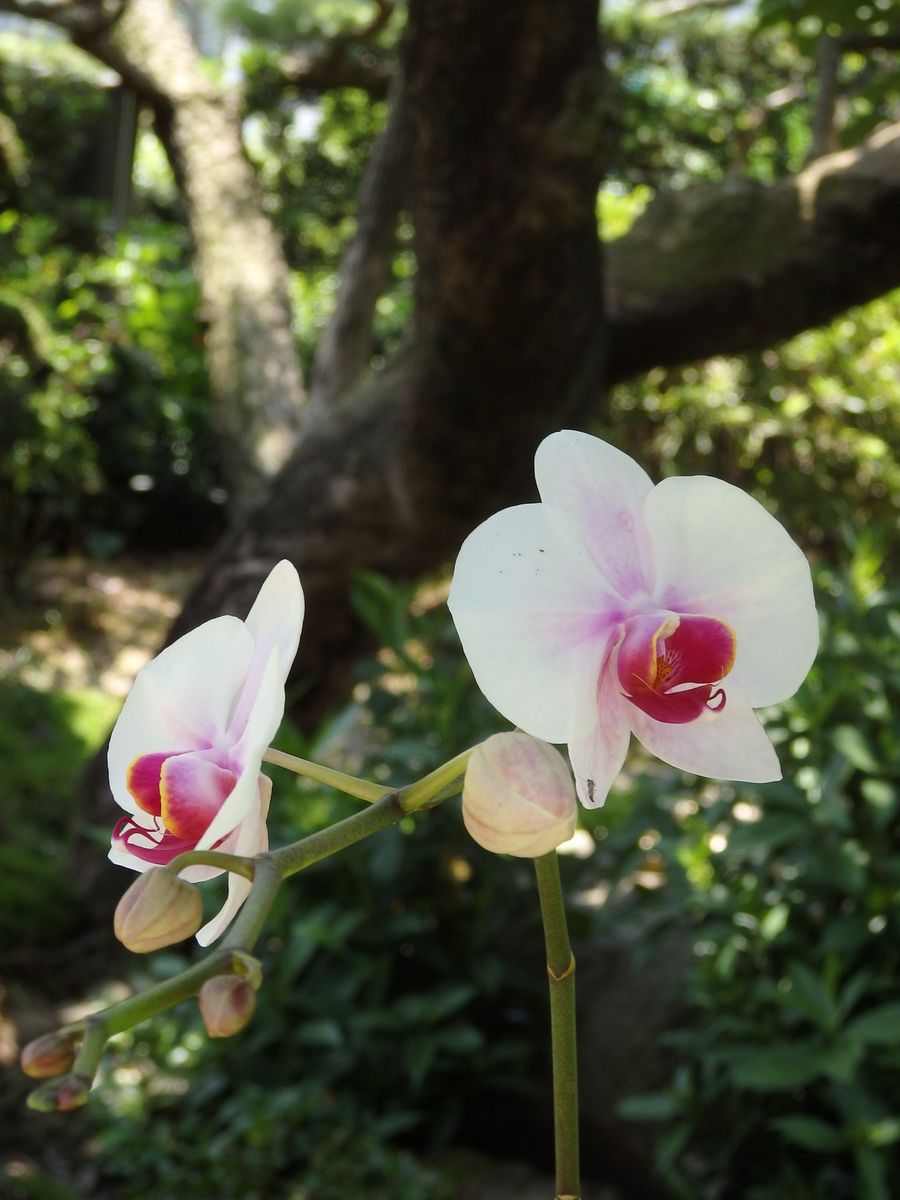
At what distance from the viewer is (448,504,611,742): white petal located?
433mm

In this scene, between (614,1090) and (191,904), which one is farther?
(614,1090)

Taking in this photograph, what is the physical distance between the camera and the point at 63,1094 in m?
0.32

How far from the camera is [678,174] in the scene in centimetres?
744

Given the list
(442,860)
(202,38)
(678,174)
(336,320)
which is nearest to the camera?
(442,860)

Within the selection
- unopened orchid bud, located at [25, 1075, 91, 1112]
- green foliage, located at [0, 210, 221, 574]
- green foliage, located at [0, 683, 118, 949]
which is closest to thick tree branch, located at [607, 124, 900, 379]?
green foliage, located at [0, 683, 118, 949]

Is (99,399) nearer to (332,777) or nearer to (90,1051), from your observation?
(332,777)

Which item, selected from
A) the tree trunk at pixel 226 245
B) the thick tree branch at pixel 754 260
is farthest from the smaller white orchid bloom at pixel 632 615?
the tree trunk at pixel 226 245

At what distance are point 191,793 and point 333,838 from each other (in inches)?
3.2

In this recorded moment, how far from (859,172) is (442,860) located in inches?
64.6

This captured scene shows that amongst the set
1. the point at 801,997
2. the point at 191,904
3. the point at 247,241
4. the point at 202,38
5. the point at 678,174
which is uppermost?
the point at 191,904

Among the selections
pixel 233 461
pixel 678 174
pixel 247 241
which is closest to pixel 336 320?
pixel 233 461

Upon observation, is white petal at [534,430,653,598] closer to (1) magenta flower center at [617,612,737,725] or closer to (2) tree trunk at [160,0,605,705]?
(1) magenta flower center at [617,612,737,725]

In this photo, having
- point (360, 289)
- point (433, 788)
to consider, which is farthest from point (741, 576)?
point (360, 289)

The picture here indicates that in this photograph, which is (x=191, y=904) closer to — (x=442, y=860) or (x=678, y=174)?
(x=442, y=860)
